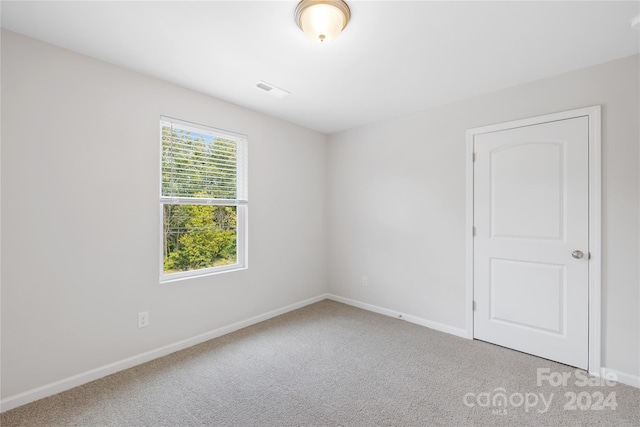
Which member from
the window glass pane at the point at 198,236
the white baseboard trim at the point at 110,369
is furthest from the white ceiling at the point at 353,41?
the white baseboard trim at the point at 110,369

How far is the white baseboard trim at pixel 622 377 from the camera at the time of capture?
212 centimetres

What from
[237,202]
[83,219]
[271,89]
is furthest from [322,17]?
[83,219]

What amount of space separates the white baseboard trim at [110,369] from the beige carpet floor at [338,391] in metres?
0.05

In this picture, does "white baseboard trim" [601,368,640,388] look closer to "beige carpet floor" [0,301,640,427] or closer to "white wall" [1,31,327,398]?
"beige carpet floor" [0,301,640,427]

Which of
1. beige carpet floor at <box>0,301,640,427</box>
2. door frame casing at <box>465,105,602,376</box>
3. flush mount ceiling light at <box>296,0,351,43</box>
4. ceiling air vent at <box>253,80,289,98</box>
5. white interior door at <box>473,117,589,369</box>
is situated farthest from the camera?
ceiling air vent at <box>253,80,289,98</box>

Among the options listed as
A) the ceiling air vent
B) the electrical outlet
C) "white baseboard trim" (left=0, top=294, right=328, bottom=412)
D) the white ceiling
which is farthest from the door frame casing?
the electrical outlet

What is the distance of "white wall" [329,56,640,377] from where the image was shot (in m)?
2.18

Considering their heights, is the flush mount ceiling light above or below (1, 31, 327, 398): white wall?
above

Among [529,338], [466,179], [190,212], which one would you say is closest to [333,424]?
[529,338]

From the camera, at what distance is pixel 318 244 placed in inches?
165

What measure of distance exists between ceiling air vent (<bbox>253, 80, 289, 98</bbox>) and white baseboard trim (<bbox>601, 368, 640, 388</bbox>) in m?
3.53

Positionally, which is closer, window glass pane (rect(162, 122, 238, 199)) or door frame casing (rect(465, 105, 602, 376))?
door frame casing (rect(465, 105, 602, 376))

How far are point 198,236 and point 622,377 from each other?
370cm

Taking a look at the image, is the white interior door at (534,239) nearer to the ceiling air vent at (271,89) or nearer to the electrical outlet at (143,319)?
the ceiling air vent at (271,89)
